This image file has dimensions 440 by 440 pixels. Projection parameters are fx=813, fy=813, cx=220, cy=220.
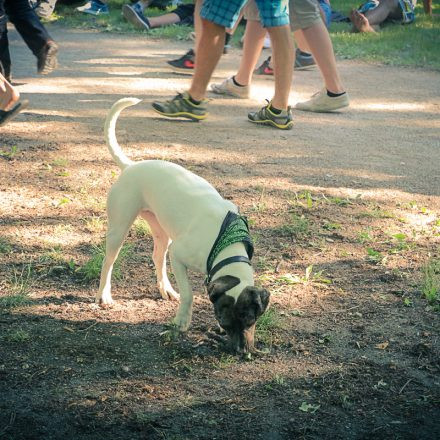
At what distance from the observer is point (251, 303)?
3086 mm

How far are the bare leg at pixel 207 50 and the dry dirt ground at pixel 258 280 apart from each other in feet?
1.50

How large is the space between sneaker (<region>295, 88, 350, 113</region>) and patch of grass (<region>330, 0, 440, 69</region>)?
2.85 meters

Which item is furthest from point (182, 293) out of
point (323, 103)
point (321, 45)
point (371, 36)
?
point (371, 36)

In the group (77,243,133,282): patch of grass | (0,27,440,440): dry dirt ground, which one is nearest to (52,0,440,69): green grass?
(0,27,440,440): dry dirt ground

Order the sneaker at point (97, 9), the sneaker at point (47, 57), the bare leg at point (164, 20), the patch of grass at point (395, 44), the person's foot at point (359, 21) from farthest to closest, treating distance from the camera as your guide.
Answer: the sneaker at point (97, 9), the bare leg at point (164, 20), the person's foot at point (359, 21), the patch of grass at point (395, 44), the sneaker at point (47, 57)

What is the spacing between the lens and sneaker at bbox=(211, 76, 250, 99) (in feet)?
25.5

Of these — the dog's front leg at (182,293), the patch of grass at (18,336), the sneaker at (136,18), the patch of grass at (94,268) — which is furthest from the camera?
the sneaker at (136,18)

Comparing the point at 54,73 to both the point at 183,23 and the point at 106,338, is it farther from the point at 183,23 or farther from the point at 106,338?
the point at 106,338

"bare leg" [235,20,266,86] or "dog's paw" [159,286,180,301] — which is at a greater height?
"bare leg" [235,20,266,86]

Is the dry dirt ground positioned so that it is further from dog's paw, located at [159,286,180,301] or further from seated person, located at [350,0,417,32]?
seated person, located at [350,0,417,32]

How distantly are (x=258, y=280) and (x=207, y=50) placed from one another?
273cm

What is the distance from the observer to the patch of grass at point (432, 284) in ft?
13.2

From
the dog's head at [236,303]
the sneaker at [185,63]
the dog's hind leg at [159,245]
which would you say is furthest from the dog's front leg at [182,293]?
the sneaker at [185,63]

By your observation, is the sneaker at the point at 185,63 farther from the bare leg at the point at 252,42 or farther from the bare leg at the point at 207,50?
the bare leg at the point at 207,50
